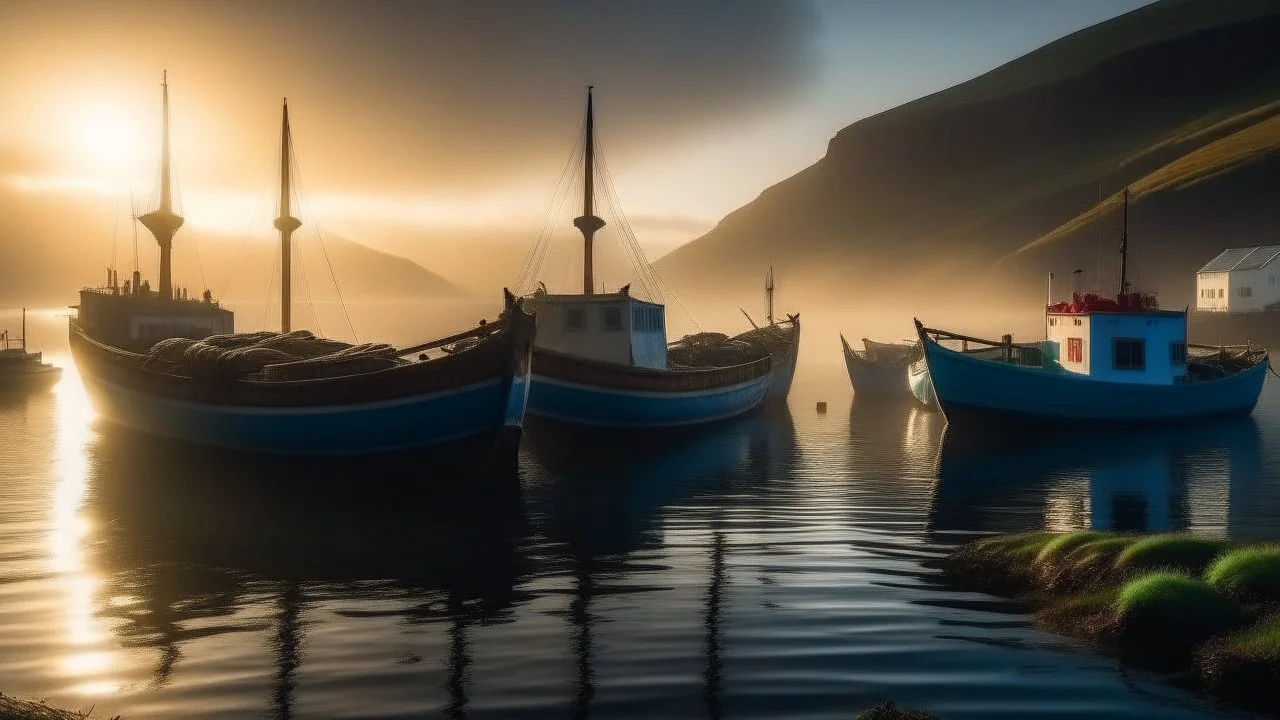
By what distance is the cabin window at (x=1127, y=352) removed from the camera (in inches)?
1551

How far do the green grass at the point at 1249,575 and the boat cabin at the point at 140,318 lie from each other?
141 ft

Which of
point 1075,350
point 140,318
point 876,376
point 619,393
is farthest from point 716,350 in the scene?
point 140,318

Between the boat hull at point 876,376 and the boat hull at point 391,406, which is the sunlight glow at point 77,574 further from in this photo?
the boat hull at point 876,376

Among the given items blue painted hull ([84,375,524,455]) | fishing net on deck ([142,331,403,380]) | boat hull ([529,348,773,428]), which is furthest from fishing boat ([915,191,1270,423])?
fishing net on deck ([142,331,403,380])

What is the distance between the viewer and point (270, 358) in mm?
28703

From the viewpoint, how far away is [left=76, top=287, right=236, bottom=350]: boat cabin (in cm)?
4550

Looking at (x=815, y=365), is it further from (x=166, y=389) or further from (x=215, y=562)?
(x=215, y=562)

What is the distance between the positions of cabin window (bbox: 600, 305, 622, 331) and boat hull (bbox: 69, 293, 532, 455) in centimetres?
949

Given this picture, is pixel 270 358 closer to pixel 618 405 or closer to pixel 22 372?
pixel 618 405

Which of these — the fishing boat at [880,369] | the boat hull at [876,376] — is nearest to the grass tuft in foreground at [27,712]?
the boat hull at [876,376]

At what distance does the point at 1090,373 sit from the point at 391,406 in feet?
96.3

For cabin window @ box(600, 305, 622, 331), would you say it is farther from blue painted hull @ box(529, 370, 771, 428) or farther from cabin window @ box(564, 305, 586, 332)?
blue painted hull @ box(529, 370, 771, 428)

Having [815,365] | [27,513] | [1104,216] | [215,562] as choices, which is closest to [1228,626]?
[215,562]

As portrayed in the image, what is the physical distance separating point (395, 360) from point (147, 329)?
24598 mm
